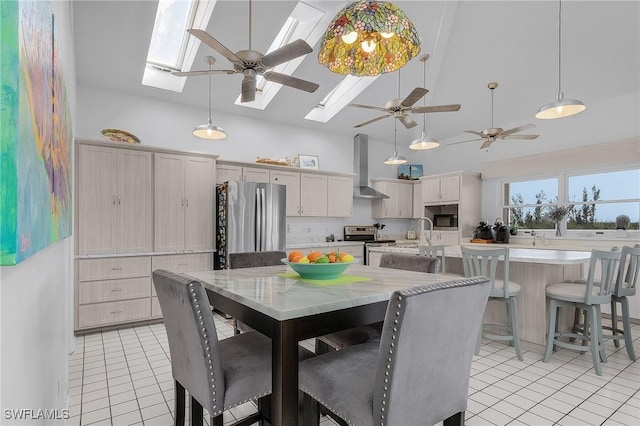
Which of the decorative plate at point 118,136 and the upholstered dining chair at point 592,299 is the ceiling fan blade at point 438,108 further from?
the decorative plate at point 118,136

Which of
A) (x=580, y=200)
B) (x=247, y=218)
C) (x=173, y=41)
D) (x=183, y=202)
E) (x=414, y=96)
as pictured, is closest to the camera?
(x=414, y=96)

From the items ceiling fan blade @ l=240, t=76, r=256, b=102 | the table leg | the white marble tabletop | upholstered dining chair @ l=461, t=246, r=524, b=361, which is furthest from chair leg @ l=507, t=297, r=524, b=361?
ceiling fan blade @ l=240, t=76, r=256, b=102

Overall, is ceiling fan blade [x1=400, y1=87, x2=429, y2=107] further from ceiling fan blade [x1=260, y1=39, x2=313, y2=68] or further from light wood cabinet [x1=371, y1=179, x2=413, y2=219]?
light wood cabinet [x1=371, y1=179, x2=413, y2=219]

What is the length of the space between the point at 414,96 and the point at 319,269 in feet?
6.43

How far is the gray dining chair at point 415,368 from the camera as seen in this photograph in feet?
3.72

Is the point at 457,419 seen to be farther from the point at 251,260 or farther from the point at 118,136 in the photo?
the point at 118,136

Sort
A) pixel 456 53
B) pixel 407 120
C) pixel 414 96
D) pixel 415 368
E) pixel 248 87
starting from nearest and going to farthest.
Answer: pixel 415 368
pixel 248 87
pixel 414 96
pixel 407 120
pixel 456 53

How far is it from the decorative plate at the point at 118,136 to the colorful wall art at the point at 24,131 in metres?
3.30

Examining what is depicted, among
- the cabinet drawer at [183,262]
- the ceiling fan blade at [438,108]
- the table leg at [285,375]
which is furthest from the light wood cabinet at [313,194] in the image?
the table leg at [285,375]

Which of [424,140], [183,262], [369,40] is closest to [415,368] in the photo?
[369,40]

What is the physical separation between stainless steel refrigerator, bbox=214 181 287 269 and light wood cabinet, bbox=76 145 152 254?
84 cm

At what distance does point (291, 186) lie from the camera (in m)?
5.36

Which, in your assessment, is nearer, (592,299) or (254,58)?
(254,58)

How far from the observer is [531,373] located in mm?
2660
